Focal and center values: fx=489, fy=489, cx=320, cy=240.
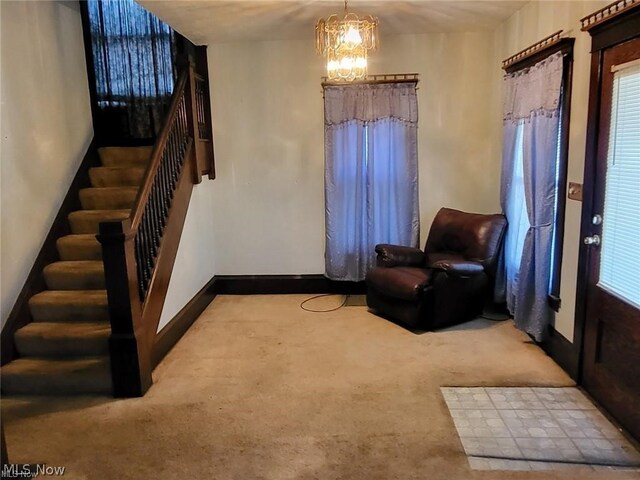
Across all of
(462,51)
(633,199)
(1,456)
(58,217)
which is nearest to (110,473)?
(1,456)

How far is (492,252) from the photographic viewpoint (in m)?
4.12

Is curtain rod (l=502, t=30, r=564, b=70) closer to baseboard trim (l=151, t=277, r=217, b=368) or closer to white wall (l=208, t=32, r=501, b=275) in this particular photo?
white wall (l=208, t=32, r=501, b=275)

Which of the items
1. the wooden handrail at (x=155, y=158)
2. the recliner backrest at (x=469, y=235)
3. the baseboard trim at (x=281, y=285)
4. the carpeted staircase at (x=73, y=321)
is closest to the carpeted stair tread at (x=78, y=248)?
the carpeted staircase at (x=73, y=321)

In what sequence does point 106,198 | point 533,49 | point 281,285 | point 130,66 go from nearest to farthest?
1. point 533,49
2. point 106,198
3. point 130,66
4. point 281,285

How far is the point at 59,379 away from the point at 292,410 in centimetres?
152

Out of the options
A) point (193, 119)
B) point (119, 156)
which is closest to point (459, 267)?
point (193, 119)

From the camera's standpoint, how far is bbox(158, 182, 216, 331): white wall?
391 cm

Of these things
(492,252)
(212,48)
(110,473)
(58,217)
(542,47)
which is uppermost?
(212,48)

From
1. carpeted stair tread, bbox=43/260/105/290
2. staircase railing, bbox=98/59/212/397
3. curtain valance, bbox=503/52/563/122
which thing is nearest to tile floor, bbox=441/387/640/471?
curtain valance, bbox=503/52/563/122

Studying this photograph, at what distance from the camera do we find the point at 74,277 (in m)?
3.62

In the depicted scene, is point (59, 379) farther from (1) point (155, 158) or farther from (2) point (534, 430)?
(2) point (534, 430)

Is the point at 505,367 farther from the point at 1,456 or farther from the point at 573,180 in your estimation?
the point at 1,456

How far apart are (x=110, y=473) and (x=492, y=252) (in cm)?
320

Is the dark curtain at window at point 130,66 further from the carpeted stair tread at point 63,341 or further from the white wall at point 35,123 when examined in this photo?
the carpeted stair tread at point 63,341
